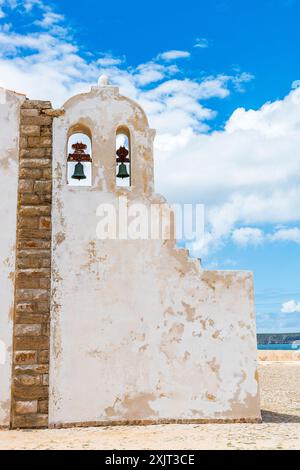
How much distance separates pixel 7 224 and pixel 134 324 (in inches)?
102

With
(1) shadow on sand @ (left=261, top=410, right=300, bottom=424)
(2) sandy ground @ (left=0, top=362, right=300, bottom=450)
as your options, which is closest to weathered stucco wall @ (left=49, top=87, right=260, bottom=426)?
(2) sandy ground @ (left=0, top=362, right=300, bottom=450)

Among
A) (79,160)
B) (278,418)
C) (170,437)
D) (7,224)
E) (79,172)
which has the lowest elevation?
(278,418)

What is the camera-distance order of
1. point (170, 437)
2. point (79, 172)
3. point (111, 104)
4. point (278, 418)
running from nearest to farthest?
point (170, 437), point (79, 172), point (111, 104), point (278, 418)

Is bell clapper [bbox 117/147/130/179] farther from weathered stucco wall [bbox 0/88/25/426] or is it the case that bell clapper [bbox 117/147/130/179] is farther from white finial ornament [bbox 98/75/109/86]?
weathered stucco wall [bbox 0/88/25/426]

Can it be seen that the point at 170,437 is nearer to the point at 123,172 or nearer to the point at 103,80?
the point at 123,172

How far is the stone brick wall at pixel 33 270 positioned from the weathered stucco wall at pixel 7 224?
0.10 m

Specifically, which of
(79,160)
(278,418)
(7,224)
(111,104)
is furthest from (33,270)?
(278,418)

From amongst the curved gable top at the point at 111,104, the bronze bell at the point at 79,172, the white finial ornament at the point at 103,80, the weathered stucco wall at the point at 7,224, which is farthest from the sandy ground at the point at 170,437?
the white finial ornament at the point at 103,80

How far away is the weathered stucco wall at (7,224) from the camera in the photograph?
7895 millimetres

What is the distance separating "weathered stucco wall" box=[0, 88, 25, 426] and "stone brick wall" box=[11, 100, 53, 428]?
101mm

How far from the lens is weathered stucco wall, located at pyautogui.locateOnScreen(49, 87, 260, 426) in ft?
26.4

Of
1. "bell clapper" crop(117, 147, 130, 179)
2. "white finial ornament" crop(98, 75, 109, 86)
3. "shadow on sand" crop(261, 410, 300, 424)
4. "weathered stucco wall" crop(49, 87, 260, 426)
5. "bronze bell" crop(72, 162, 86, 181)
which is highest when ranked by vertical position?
"white finial ornament" crop(98, 75, 109, 86)

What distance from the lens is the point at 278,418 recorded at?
8977mm
